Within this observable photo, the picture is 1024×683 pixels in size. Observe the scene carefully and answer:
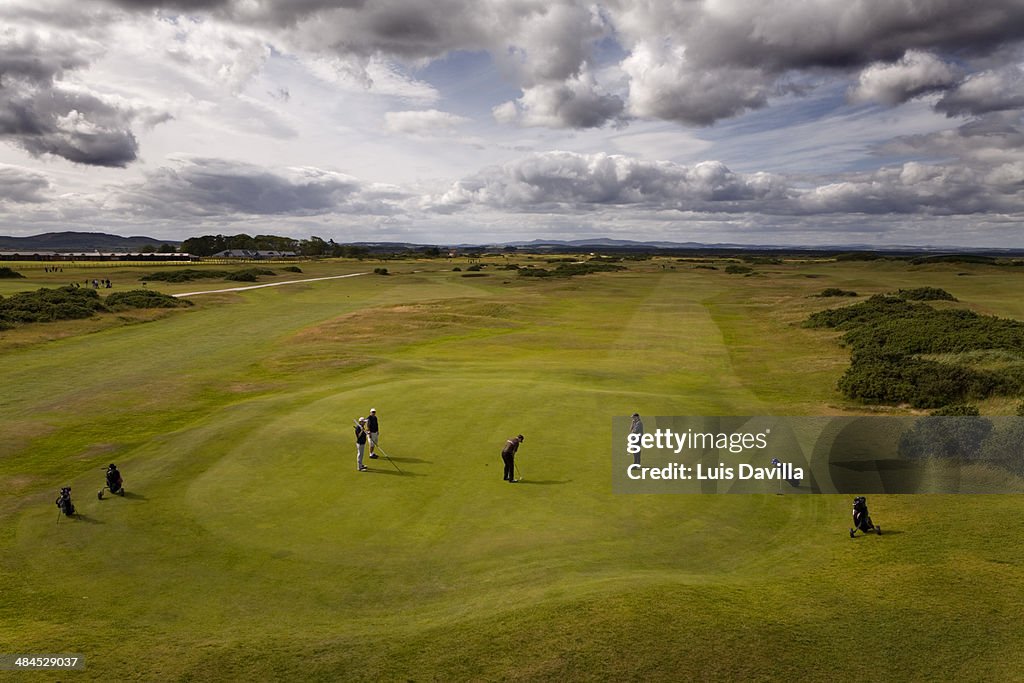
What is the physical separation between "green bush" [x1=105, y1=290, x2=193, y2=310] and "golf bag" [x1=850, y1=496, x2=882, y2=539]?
251 ft

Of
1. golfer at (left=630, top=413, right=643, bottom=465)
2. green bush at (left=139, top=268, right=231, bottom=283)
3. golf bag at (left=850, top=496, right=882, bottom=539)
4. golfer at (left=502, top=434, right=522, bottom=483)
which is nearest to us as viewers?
golf bag at (left=850, top=496, right=882, bottom=539)

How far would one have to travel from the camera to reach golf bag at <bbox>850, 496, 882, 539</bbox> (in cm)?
1686

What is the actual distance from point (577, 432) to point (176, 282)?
11503cm

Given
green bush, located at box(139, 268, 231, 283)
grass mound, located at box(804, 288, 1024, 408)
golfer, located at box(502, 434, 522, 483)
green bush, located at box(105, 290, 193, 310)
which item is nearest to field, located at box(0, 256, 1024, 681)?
golfer, located at box(502, 434, 522, 483)

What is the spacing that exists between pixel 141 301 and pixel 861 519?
80.1m

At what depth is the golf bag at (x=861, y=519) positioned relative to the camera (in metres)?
16.9

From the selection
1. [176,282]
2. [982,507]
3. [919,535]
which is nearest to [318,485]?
[919,535]

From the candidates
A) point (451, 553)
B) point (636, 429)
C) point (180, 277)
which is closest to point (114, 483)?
point (451, 553)

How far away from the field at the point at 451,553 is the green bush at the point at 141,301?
3814cm

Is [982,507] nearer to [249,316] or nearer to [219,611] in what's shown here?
[219,611]

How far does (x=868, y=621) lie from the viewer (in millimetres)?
12391

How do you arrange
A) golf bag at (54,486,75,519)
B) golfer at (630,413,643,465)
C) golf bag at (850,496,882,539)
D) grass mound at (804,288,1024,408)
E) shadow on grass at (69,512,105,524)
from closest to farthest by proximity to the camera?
golf bag at (850,496,882,539) → shadow on grass at (69,512,105,524) → golf bag at (54,486,75,519) → golfer at (630,413,643,465) → grass mound at (804,288,1024,408)

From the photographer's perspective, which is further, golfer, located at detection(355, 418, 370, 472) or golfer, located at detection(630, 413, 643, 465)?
golfer, located at detection(630, 413, 643, 465)

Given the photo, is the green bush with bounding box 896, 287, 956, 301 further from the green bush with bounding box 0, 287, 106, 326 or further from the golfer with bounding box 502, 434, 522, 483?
the green bush with bounding box 0, 287, 106, 326
